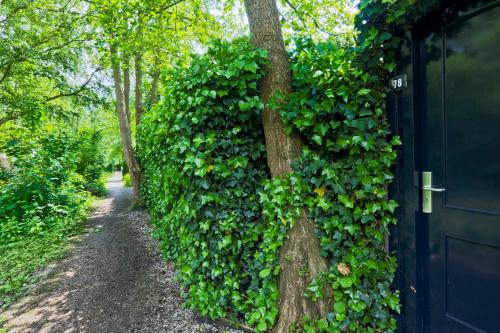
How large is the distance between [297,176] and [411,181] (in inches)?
31.7

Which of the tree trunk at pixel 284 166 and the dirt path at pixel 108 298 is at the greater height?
the tree trunk at pixel 284 166

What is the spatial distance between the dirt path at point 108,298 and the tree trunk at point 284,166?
82 centimetres

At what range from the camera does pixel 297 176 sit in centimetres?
211

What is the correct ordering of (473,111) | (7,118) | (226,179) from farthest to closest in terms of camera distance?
1. (7,118)
2. (226,179)
3. (473,111)

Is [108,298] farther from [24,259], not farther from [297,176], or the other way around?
[297,176]

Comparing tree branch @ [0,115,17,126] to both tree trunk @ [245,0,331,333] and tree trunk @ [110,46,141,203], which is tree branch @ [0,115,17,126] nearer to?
tree trunk @ [110,46,141,203]

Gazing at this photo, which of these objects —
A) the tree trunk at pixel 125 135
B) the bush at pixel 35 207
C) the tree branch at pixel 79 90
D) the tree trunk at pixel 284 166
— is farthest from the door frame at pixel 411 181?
the tree branch at pixel 79 90

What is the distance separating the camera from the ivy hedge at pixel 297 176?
1.87m

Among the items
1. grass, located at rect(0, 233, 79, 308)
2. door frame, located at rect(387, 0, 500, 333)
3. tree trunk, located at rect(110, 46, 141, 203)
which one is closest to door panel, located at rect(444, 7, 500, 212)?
door frame, located at rect(387, 0, 500, 333)

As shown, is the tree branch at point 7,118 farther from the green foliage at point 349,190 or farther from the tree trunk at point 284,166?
the green foliage at point 349,190

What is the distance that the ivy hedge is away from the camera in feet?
6.14

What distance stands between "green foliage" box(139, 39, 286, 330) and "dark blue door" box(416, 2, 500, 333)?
1.16 m

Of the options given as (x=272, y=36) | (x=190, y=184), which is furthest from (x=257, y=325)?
(x=272, y=36)

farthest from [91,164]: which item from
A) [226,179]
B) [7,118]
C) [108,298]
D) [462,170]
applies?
[462,170]
